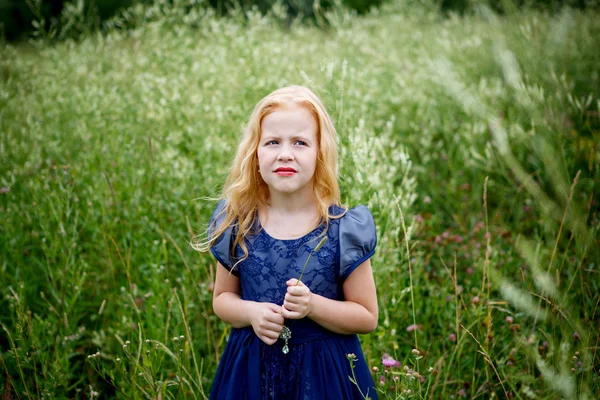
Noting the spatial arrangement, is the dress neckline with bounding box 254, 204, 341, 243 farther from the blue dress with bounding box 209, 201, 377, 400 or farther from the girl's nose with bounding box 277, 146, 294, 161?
the girl's nose with bounding box 277, 146, 294, 161

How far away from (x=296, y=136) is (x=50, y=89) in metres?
2.99

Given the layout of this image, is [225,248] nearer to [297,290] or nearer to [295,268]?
[295,268]

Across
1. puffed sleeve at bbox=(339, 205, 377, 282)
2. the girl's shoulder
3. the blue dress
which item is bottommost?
the blue dress

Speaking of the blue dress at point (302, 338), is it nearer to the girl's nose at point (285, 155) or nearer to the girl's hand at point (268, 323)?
the girl's hand at point (268, 323)

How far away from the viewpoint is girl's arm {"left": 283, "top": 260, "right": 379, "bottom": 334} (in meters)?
1.38

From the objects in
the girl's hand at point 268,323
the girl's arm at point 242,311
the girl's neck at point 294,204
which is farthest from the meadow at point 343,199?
the girl's neck at point 294,204

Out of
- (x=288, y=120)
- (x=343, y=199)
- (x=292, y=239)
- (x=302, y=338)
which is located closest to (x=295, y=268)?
(x=292, y=239)

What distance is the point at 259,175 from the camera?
172cm

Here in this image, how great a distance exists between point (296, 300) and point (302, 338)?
0.22m

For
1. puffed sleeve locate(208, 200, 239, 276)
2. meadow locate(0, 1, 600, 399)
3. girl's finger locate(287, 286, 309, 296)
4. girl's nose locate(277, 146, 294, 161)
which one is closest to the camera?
girl's finger locate(287, 286, 309, 296)

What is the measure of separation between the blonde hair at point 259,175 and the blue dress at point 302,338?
0.23ft

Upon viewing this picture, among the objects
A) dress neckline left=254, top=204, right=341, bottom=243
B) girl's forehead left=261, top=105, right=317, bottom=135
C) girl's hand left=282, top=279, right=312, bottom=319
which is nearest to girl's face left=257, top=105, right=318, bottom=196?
girl's forehead left=261, top=105, right=317, bottom=135

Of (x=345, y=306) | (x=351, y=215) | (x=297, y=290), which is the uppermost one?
(x=351, y=215)

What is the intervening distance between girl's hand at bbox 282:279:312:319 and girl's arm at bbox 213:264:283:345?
0.17 feet
